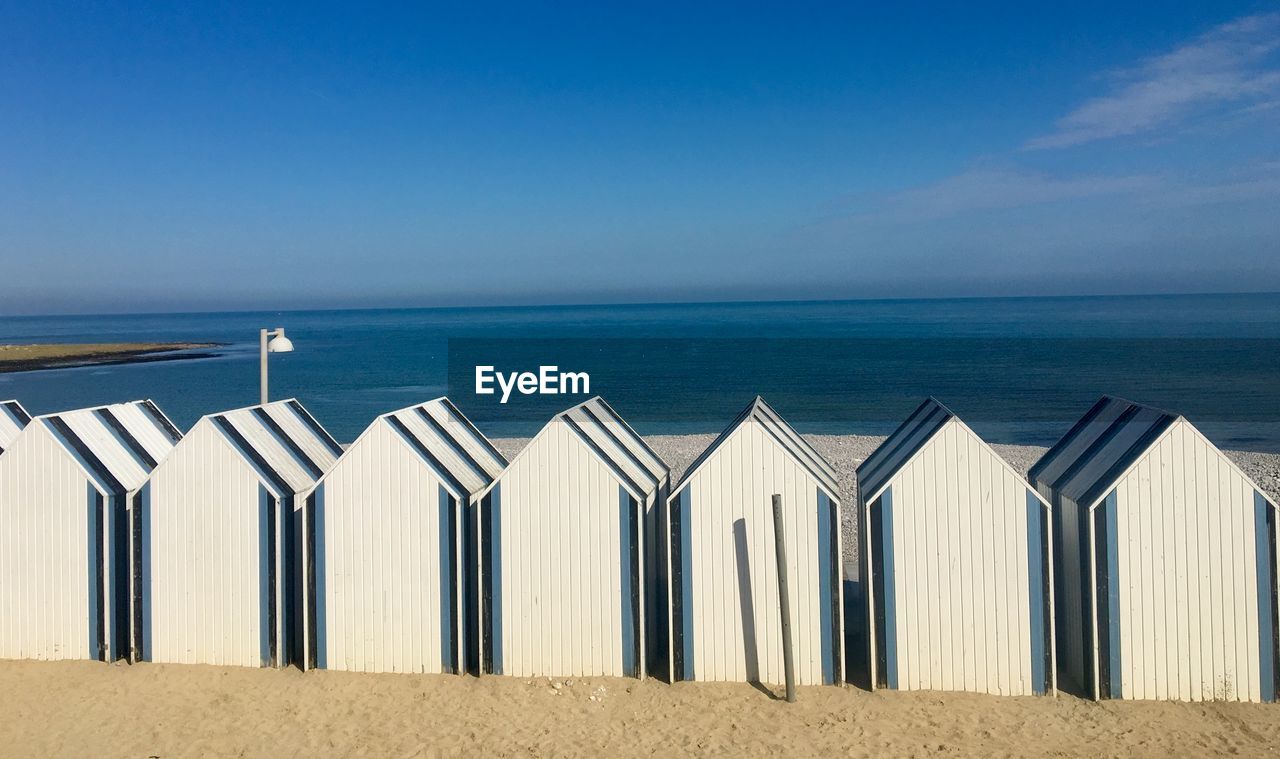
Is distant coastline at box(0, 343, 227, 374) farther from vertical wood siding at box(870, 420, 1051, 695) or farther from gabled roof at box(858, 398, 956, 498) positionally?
vertical wood siding at box(870, 420, 1051, 695)

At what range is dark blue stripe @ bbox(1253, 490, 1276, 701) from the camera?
888cm

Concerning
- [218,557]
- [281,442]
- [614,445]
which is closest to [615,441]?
[614,445]

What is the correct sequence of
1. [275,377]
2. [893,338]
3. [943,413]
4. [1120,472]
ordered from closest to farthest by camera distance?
[1120,472] → [943,413] → [275,377] → [893,338]

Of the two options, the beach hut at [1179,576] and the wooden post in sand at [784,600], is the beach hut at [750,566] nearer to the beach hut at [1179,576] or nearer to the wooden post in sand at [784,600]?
the wooden post in sand at [784,600]

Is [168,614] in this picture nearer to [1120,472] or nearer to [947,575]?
[947,575]


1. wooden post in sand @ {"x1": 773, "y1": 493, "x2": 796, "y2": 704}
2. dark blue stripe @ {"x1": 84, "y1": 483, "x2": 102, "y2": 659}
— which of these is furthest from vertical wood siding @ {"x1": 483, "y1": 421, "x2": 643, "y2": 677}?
dark blue stripe @ {"x1": 84, "y1": 483, "x2": 102, "y2": 659}

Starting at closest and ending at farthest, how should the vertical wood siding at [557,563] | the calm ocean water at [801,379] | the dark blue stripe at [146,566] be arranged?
the vertical wood siding at [557,563] < the dark blue stripe at [146,566] < the calm ocean water at [801,379]

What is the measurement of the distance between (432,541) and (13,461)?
4.71 m

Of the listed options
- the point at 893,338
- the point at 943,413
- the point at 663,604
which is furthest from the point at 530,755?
the point at 893,338

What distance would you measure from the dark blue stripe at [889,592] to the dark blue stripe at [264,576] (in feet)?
20.3

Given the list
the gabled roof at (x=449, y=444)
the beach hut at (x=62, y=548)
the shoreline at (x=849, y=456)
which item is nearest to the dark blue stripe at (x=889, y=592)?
the gabled roof at (x=449, y=444)

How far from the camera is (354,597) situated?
9750 mm

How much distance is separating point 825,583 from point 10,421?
10100 mm

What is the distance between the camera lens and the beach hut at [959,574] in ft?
29.9
